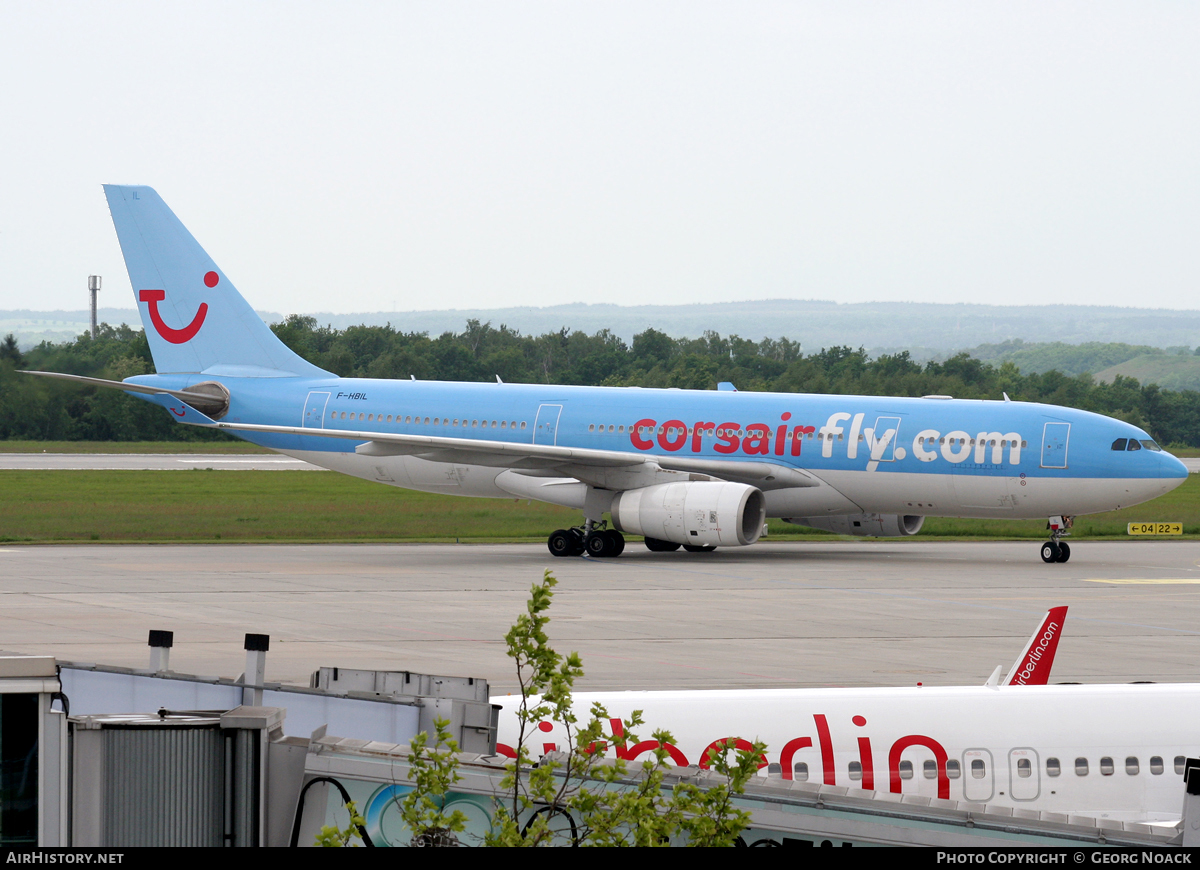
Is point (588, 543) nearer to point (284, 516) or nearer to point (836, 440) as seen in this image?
point (836, 440)

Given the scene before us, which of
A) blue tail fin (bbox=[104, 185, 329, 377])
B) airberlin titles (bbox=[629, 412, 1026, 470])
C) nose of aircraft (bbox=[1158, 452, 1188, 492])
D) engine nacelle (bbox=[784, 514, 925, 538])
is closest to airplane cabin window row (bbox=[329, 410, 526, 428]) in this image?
blue tail fin (bbox=[104, 185, 329, 377])

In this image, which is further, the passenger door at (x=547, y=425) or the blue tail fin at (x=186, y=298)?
the blue tail fin at (x=186, y=298)

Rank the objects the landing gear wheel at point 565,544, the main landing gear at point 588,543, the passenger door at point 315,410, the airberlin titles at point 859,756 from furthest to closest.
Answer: the passenger door at point 315,410
the landing gear wheel at point 565,544
the main landing gear at point 588,543
the airberlin titles at point 859,756

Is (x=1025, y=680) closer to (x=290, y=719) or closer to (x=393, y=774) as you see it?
(x=290, y=719)

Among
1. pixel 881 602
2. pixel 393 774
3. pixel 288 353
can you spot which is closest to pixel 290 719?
pixel 393 774

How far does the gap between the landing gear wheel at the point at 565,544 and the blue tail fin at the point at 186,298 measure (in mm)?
9194

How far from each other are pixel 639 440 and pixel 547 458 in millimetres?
2631

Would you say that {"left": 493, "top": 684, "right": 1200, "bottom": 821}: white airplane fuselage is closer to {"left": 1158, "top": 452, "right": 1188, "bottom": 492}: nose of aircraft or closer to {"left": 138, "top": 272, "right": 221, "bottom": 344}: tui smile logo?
{"left": 1158, "top": 452, "right": 1188, "bottom": 492}: nose of aircraft

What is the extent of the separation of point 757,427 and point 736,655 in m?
15.3

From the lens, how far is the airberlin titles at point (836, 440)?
34438 mm

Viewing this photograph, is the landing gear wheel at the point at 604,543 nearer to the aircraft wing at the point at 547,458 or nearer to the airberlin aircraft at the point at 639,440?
the airberlin aircraft at the point at 639,440

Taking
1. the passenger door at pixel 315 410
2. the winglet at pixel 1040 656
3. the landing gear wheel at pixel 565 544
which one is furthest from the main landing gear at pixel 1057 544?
the winglet at pixel 1040 656

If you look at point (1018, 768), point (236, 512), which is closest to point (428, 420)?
point (236, 512)
